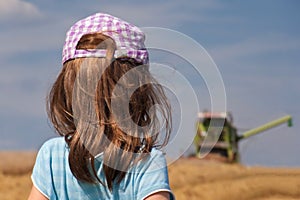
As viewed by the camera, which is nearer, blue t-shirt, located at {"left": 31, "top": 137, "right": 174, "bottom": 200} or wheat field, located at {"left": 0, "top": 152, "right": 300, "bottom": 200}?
blue t-shirt, located at {"left": 31, "top": 137, "right": 174, "bottom": 200}

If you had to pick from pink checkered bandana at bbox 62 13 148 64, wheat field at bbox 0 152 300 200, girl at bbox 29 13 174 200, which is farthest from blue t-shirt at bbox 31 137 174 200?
wheat field at bbox 0 152 300 200

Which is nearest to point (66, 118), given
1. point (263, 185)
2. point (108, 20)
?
point (108, 20)

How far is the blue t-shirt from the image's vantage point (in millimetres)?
1438

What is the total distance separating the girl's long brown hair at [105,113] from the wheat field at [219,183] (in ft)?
21.3

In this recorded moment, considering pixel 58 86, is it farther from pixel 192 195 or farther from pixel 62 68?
pixel 192 195

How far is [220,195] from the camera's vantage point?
8531mm

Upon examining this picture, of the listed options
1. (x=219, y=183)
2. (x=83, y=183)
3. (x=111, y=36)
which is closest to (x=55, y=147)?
(x=83, y=183)

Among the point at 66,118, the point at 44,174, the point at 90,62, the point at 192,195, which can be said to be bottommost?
the point at 192,195

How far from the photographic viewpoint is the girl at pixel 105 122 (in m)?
1.45

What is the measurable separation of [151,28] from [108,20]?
95 millimetres

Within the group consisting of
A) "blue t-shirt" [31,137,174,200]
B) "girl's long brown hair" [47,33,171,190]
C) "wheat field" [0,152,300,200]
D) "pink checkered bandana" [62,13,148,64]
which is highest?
"pink checkered bandana" [62,13,148,64]

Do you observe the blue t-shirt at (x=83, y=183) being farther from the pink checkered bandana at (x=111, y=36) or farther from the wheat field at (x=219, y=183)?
the wheat field at (x=219, y=183)

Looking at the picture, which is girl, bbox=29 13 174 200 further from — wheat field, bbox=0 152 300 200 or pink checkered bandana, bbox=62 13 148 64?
wheat field, bbox=0 152 300 200

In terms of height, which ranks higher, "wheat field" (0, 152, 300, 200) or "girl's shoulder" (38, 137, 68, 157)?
"girl's shoulder" (38, 137, 68, 157)
